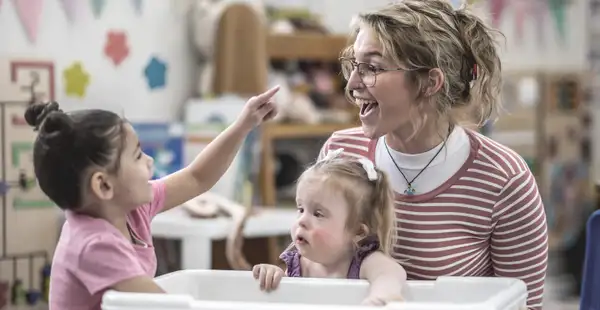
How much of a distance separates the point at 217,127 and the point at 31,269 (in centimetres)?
70

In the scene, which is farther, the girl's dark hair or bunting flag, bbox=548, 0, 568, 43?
bunting flag, bbox=548, 0, 568, 43

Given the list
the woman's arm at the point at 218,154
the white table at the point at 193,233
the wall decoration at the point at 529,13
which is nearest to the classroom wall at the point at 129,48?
the white table at the point at 193,233

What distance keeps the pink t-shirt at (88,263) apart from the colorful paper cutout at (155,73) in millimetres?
1942

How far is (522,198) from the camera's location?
142cm

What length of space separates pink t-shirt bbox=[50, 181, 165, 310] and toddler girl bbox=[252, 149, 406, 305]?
0.26 meters

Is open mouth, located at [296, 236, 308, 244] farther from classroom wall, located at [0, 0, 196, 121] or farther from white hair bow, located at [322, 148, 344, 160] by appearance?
classroom wall, located at [0, 0, 196, 121]

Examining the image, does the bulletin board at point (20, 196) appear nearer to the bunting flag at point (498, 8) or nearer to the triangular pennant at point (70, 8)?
the triangular pennant at point (70, 8)

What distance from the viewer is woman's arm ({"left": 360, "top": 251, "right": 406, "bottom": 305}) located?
116 cm

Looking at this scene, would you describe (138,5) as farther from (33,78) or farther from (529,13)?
(529,13)

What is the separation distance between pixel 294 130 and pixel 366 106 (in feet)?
5.99

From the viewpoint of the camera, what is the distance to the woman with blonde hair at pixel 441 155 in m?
1.40

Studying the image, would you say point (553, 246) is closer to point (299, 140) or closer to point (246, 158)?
point (299, 140)

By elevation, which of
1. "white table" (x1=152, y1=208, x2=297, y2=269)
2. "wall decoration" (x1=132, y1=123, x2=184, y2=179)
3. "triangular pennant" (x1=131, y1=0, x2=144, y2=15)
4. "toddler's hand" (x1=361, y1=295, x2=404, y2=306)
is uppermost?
"triangular pennant" (x1=131, y1=0, x2=144, y2=15)

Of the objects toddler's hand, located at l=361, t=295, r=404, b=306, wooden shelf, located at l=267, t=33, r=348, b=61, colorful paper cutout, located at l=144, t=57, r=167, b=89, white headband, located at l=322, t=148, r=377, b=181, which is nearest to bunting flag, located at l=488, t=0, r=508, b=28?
wooden shelf, located at l=267, t=33, r=348, b=61
